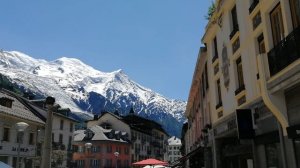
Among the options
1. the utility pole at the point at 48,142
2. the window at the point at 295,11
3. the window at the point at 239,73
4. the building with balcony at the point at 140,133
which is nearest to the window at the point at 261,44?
the window at the point at 239,73

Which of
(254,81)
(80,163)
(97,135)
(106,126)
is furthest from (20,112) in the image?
(106,126)

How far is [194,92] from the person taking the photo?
35062 mm

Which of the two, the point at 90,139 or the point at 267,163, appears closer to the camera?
the point at 267,163

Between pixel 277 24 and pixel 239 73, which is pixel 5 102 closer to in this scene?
pixel 239 73

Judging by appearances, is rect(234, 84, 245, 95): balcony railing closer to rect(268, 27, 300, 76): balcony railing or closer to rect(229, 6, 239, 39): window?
rect(229, 6, 239, 39): window

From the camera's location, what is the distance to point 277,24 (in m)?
12.4

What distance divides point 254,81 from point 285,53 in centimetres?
397

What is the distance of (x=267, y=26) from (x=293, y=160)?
430cm

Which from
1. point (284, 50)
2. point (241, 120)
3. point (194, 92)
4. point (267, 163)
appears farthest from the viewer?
point (194, 92)

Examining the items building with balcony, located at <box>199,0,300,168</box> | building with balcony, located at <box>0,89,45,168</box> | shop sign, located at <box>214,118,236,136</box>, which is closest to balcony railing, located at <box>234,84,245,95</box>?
building with balcony, located at <box>199,0,300,168</box>

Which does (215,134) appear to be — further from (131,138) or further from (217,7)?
(131,138)

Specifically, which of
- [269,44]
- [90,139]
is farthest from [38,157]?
[269,44]

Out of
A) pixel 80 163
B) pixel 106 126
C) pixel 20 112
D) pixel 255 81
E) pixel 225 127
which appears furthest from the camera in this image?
pixel 106 126

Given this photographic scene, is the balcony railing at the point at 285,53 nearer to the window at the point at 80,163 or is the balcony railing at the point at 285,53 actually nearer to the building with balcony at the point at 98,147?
the building with balcony at the point at 98,147
